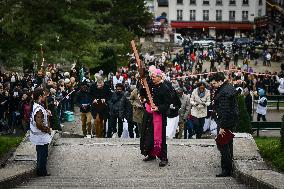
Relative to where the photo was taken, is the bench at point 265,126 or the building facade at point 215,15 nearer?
the bench at point 265,126

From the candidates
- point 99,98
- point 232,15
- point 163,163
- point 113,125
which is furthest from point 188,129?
point 232,15

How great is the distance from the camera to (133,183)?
1106 cm

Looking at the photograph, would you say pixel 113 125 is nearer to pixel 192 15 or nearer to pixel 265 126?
pixel 265 126

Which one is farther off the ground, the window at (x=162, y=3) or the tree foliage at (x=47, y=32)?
the window at (x=162, y=3)

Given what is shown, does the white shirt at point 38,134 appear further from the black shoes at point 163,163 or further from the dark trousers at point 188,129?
the dark trousers at point 188,129

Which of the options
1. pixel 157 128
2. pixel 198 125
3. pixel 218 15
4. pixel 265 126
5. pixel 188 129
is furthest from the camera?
pixel 218 15

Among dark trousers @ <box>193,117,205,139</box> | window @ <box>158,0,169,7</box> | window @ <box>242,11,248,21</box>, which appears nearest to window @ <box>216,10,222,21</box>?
window @ <box>242,11,248,21</box>

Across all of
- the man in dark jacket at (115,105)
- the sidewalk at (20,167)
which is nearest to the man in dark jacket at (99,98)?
the man in dark jacket at (115,105)

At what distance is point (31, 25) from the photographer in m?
28.6

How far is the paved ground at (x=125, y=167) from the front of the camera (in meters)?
11.1

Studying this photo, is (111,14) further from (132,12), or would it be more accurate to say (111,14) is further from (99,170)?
Result: (99,170)

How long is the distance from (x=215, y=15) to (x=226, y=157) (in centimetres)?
8119

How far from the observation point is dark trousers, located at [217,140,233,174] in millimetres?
11508

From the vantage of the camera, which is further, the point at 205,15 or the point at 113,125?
the point at 205,15
